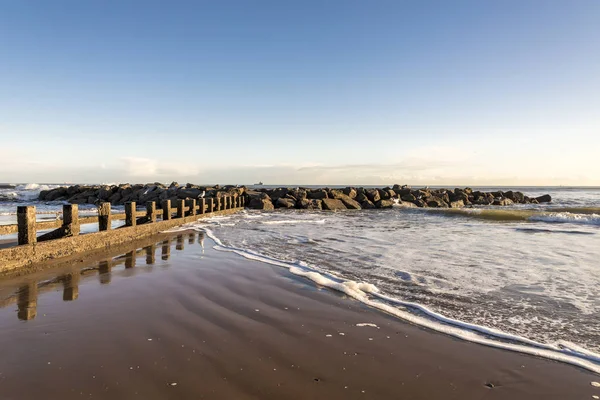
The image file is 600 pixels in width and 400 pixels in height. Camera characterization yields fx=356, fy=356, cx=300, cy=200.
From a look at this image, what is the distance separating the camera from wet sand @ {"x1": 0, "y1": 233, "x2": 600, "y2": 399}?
2680mm

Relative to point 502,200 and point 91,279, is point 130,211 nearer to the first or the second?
point 91,279

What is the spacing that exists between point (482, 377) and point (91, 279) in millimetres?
5548

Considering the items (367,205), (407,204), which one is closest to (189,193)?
(367,205)

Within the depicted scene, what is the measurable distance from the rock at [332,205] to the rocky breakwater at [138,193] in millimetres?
6484

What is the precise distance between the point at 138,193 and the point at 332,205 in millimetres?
16455

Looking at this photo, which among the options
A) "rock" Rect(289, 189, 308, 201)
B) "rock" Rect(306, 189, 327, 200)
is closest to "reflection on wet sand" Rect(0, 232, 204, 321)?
"rock" Rect(289, 189, 308, 201)

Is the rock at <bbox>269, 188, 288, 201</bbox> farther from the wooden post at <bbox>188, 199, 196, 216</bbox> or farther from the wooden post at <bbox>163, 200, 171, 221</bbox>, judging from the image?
the wooden post at <bbox>163, 200, 171, 221</bbox>

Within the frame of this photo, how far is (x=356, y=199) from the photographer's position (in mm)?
30859

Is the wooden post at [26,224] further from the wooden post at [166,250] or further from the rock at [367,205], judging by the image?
the rock at [367,205]

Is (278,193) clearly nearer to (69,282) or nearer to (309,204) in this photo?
(309,204)

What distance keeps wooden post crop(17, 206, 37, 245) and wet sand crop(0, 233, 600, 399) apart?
135 centimetres

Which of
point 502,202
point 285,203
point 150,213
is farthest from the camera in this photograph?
point 502,202

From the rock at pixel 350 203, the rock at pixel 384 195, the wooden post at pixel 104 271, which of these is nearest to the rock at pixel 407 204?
the rock at pixel 384 195

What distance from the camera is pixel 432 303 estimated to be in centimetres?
487
